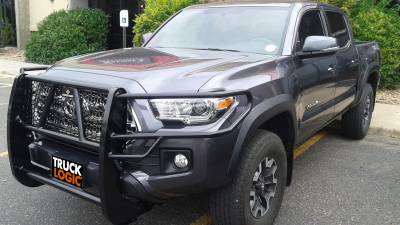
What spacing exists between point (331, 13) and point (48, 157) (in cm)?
358

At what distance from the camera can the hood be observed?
3.06 m

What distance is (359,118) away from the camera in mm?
6129

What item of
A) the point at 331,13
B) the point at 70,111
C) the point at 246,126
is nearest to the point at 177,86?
the point at 246,126

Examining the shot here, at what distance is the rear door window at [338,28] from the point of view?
17.2 feet

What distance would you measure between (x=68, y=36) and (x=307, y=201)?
1101cm

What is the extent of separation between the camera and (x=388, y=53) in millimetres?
9203

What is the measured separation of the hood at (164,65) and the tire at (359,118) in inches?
106

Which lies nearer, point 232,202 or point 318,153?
point 232,202

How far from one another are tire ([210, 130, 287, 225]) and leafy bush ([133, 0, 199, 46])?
7401mm

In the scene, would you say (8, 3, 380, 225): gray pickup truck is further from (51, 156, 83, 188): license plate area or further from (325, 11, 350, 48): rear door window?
(325, 11, 350, 48): rear door window

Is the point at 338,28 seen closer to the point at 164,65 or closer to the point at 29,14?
the point at 164,65

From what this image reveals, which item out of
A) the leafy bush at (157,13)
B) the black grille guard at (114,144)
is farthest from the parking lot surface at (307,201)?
the leafy bush at (157,13)

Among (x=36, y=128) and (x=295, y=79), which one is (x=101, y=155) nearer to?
(x=36, y=128)

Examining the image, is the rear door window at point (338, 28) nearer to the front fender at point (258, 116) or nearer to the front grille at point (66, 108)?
the front fender at point (258, 116)
